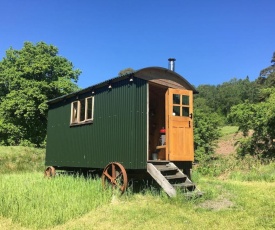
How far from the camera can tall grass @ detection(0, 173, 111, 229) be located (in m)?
6.59

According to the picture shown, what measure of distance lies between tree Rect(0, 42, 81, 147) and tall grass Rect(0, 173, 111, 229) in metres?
17.7

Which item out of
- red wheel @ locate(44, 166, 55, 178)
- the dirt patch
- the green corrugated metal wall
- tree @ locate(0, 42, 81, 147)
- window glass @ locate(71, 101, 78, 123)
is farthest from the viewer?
tree @ locate(0, 42, 81, 147)

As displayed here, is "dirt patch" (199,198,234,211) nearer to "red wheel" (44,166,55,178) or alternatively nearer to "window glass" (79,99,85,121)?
"window glass" (79,99,85,121)

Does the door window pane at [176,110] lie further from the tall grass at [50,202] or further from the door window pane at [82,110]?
the door window pane at [82,110]

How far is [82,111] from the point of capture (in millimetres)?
11672

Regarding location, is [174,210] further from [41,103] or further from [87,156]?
[41,103]

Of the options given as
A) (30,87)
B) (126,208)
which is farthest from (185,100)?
(30,87)

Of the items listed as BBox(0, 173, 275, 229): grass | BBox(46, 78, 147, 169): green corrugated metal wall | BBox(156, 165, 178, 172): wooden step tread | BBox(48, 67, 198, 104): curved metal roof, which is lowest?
BBox(0, 173, 275, 229): grass

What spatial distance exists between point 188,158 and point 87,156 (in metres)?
3.55

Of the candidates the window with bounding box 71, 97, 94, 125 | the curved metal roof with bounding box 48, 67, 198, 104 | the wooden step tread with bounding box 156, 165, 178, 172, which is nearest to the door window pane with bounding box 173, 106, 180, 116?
the curved metal roof with bounding box 48, 67, 198, 104

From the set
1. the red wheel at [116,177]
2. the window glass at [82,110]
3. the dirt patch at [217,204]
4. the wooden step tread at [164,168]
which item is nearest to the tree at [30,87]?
the window glass at [82,110]

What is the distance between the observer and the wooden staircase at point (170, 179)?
308 inches

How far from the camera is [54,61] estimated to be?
28.4 meters

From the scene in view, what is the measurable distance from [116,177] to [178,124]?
94.8 inches
